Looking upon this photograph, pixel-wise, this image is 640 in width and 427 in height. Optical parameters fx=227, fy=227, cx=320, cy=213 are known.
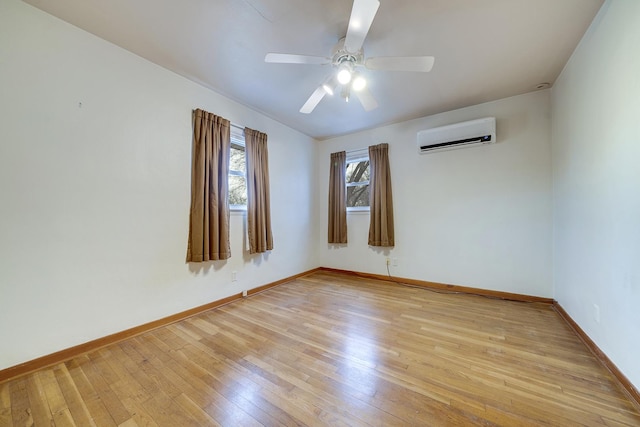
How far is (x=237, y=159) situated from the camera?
3.18m

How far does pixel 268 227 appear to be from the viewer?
3.34 meters

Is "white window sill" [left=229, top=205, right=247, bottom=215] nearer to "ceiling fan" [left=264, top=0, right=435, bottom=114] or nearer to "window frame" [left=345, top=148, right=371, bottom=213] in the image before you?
"ceiling fan" [left=264, top=0, right=435, bottom=114]

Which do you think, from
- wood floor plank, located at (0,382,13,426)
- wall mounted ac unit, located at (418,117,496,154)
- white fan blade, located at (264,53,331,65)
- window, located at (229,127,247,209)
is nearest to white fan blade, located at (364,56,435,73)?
white fan blade, located at (264,53,331,65)

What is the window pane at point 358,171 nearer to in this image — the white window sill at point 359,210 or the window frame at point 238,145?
the white window sill at point 359,210

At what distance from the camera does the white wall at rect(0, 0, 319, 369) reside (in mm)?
1575

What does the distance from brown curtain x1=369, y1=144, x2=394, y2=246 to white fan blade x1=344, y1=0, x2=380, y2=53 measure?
7.54ft

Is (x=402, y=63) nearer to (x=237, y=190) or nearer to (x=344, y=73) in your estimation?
(x=344, y=73)

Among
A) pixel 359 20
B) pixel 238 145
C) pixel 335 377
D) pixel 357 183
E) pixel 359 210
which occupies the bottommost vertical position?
pixel 335 377

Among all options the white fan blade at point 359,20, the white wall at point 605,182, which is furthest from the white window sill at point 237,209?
the white wall at point 605,182

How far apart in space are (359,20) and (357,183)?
2.93 m

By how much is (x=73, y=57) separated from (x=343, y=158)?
3.42 m

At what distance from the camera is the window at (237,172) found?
3074mm

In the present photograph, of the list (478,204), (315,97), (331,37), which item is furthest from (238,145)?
(478,204)

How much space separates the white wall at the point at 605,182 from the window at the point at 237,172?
11.2 feet
